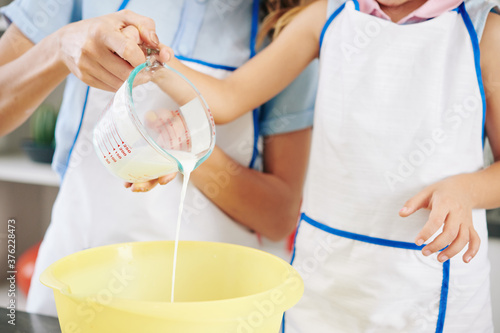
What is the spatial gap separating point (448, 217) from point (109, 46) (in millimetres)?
506

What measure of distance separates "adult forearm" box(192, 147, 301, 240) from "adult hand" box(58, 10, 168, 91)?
11.4 inches

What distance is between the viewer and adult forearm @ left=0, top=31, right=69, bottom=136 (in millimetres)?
814

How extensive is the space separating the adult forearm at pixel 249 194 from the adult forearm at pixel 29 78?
1.01 feet

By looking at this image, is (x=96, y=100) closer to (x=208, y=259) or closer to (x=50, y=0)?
(x=50, y=0)

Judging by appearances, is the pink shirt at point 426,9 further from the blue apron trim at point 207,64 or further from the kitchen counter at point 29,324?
the kitchen counter at point 29,324

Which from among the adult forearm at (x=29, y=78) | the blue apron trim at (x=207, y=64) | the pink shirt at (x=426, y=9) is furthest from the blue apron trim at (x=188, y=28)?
the pink shirt at (x=426, y=9)

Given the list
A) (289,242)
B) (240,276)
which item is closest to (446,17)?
(240,276)

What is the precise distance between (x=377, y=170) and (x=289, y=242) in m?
0.65

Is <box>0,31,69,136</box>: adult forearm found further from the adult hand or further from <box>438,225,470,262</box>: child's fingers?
<box>438,225,470,262</box>: child's fingers

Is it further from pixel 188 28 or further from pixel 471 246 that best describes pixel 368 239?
pixel 188 28

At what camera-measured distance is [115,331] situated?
47 centimetres

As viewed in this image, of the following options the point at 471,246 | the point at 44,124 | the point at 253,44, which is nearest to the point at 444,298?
the point at 471,246

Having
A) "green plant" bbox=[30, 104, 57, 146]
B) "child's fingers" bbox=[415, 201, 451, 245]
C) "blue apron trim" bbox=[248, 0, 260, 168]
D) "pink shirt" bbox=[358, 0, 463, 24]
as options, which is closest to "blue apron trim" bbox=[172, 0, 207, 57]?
"blue apron trim" bbox=[248, 0, 260, 168]

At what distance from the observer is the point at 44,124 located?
5.91 ft
